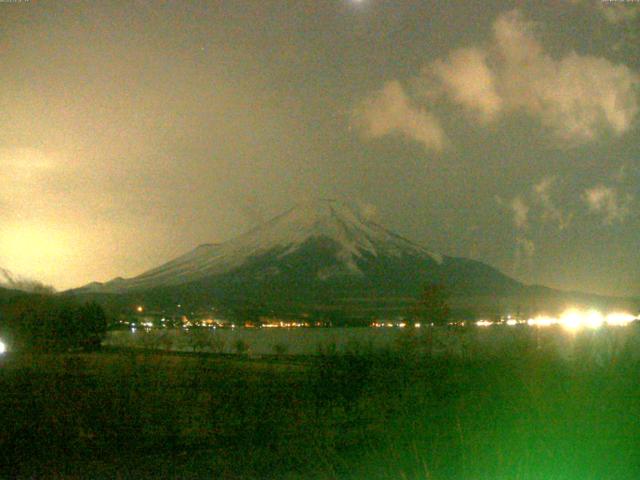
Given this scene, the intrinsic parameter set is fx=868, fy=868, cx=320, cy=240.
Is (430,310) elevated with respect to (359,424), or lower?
elevated

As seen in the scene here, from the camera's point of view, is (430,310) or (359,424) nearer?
(359,424)

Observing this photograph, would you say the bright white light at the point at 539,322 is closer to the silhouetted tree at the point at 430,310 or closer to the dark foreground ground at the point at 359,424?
the dark foreground ground at the point at 359,424

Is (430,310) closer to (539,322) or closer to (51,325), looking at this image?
(539,322)

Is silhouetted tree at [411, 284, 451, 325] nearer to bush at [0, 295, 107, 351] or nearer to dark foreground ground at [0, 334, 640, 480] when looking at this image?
bush at [0, 295, 107, 351]

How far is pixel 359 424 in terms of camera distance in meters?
14.5

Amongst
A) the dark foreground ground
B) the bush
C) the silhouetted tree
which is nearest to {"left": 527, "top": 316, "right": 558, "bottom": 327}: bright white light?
the dark foreground ground

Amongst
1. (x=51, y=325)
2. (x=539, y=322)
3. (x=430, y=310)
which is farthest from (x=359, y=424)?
(x=51, y=325)

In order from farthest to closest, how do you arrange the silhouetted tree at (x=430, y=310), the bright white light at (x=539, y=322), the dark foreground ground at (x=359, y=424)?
the silhouetted tree at (x=430, y=310), the bright white light at (x=539, y=322), the dark foreground ground at (x=359, y=424)

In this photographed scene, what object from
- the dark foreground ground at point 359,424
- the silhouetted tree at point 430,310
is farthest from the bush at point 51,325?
the dark foreground ground at point 359,424

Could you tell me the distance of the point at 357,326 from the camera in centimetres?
9369

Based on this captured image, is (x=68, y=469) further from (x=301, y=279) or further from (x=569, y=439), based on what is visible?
(x=301, y=279)

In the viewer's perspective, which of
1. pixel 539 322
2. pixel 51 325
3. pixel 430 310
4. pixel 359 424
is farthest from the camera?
pixel 51 325

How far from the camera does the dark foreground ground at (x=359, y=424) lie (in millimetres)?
10742

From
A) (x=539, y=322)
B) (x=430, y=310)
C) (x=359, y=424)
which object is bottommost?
(x=359, y=424)
